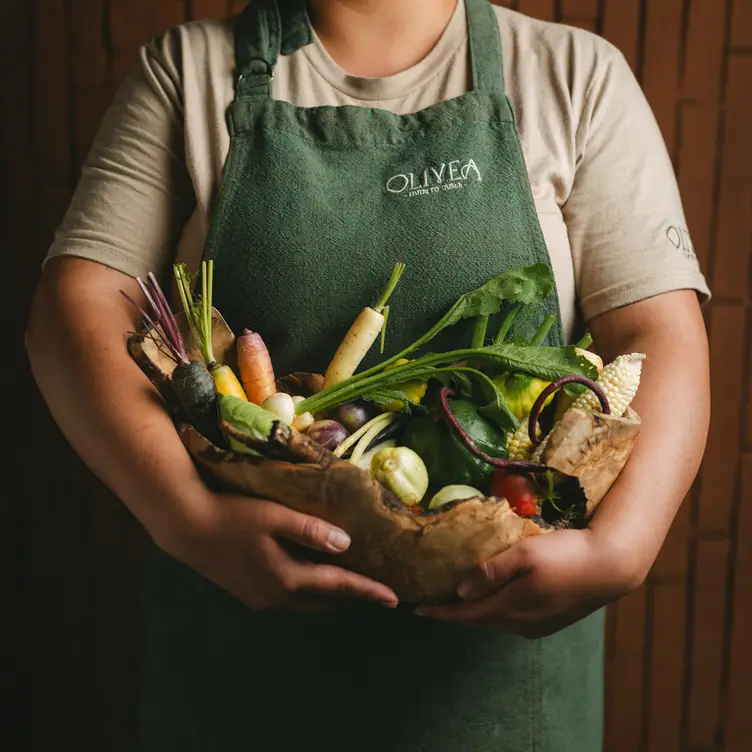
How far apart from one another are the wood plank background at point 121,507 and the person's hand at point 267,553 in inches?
30.5

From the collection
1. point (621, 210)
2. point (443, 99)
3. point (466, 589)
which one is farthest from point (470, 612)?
point (443, 99)

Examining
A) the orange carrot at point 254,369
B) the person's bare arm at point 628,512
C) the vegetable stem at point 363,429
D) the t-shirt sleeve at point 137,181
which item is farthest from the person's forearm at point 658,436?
the t-shirt sleeve at point 137,181

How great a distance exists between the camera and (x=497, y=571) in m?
0.63

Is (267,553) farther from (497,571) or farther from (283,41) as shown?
(283,41)

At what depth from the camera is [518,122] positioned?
0.91 m

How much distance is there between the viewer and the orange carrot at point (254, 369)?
775 mm

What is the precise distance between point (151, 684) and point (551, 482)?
0.60 metres

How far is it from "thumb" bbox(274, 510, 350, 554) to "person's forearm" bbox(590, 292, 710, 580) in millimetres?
226

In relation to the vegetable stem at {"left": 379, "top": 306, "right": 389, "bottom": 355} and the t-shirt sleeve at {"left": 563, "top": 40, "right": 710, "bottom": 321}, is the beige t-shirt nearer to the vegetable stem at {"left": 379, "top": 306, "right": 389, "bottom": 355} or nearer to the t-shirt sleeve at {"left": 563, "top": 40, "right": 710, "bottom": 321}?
the t-shirt sleeve at {"left": 563, "top": 40, "right": 710, "bottom": 321}

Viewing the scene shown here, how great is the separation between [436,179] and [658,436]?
350 mm

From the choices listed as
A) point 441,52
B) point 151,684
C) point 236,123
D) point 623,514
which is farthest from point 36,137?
point 623,514

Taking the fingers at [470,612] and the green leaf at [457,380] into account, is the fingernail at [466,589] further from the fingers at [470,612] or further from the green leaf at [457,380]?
the green leaf at [457,380]

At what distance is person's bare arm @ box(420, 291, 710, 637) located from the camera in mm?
654

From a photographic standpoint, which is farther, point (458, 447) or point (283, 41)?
point (283, 41)
